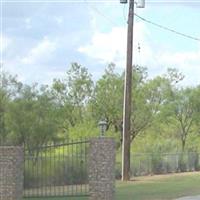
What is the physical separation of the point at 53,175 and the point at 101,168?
7729 millimetres

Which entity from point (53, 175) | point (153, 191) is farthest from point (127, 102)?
point (153, 191)

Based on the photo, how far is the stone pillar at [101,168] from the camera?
23.2 m

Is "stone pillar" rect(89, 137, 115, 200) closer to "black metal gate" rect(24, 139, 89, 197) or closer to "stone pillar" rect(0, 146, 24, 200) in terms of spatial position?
"stone pillar" rect(0, 146, 24, 200)

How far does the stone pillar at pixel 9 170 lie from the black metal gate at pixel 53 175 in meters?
4.30

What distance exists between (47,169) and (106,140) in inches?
321

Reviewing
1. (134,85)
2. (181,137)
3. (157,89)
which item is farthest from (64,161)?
(181,137)

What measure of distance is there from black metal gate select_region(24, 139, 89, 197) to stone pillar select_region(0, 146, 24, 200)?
4.30 m

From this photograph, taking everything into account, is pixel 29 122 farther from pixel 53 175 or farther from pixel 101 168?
pixel 101 168

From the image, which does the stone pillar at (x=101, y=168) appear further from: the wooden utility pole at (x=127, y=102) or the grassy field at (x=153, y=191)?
the wooden utility pole at (x=127, y=102)

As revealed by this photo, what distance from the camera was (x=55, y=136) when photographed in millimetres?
49312

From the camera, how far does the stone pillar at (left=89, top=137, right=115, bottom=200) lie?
23.2m

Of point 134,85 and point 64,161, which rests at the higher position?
point 134,85

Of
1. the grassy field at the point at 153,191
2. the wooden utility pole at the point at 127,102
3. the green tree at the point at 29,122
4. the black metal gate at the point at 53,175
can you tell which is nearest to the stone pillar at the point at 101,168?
the grassy field at the point at 153,191

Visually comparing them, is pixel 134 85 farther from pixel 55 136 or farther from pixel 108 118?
pixel 55 136
